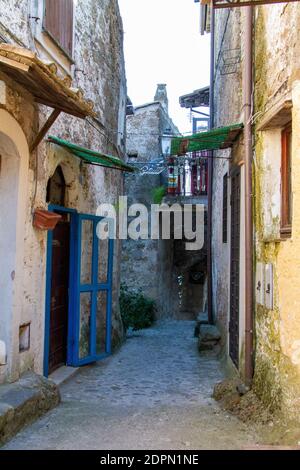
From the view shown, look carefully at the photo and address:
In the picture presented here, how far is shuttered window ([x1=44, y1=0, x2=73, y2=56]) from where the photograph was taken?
564cm

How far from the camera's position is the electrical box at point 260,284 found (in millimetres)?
4715

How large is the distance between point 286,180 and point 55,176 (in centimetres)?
327

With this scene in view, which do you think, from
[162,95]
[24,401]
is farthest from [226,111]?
[162,95]

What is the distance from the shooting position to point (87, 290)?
722 centimetres

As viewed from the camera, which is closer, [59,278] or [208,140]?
[208,140]

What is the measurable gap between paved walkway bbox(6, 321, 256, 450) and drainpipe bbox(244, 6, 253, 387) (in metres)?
0.71

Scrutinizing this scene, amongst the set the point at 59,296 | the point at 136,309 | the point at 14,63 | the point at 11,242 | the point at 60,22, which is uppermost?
the point at 60,22

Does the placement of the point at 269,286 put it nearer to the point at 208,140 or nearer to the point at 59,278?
the point at 208,140

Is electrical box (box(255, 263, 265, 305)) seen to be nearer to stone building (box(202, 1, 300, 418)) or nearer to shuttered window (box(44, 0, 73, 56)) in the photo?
stone building (box(202, 1, 300, 418))

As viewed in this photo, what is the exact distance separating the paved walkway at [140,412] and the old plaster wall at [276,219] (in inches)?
22.4

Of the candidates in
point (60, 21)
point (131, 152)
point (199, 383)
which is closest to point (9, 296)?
point (199, 383)

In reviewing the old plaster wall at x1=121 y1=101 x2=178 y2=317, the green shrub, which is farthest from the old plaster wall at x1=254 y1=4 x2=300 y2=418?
the old plaster wall at x1=121 y1=101 x2=178 y2=317

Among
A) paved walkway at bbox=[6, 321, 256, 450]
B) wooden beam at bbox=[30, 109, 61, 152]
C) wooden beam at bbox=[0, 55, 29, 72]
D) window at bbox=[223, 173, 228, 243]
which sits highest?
wooden beam at bbox=[0, 55, 29, 72]

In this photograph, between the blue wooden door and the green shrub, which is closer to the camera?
the blue wooden door
